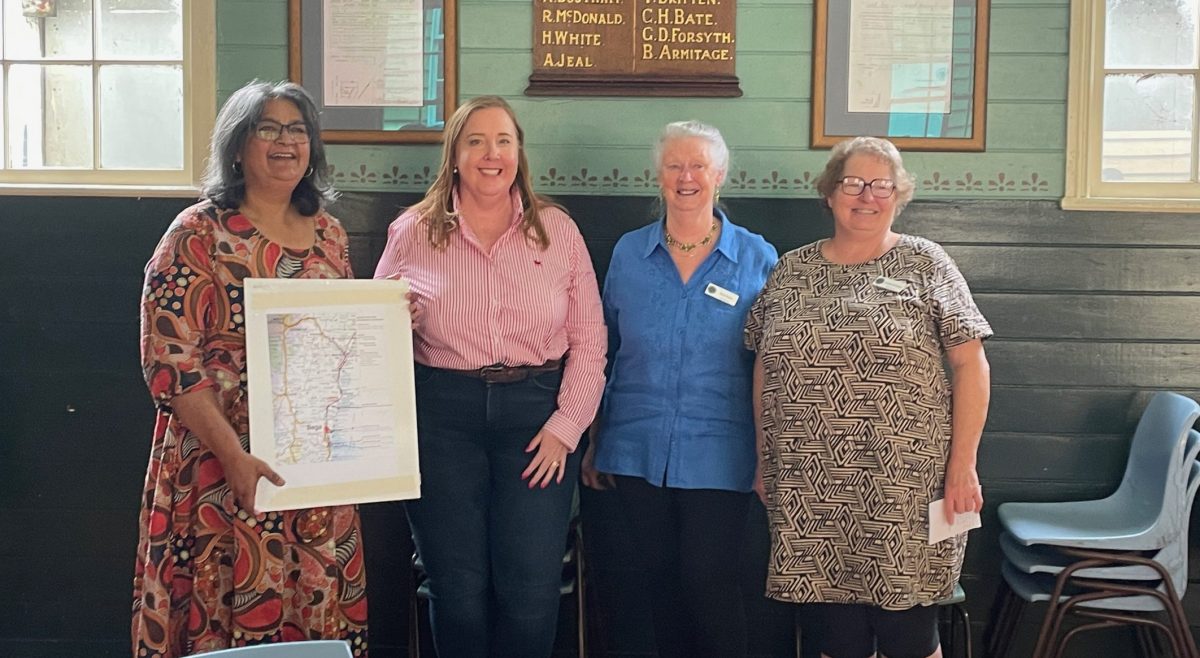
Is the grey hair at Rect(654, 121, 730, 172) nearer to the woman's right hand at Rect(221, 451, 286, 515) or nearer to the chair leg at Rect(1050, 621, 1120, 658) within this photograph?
the woman's right hand at Rect(221, 451, 286, 515)

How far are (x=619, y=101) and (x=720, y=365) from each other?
1.00m

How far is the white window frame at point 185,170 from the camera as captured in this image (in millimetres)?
3131

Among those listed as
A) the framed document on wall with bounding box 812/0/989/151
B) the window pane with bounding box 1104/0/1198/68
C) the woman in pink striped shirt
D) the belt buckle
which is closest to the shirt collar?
the woman in pink striped shirt

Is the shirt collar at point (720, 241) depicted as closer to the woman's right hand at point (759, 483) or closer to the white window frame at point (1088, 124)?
the woman's right hand at point (759, 483)

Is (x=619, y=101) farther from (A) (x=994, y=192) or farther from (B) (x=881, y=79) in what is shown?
(A) (x=994, y=192)

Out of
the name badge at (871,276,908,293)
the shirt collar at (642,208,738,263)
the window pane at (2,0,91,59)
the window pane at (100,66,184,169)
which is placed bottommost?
the name badge at (871,276,908,293)

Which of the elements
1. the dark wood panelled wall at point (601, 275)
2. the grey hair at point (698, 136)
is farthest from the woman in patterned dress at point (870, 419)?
the dark wood panelled wall at point (601, 275)

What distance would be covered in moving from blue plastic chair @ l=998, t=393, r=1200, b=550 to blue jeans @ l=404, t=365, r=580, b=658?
1384 mm

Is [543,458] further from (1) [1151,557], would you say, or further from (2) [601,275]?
(1) [1151,557]

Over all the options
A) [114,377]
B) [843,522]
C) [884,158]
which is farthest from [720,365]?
[114,377]

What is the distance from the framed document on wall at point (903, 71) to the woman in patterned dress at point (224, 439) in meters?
1.61

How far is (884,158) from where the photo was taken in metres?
2.48

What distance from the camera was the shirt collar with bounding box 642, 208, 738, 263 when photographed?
260cm

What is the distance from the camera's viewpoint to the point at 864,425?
2381mm
